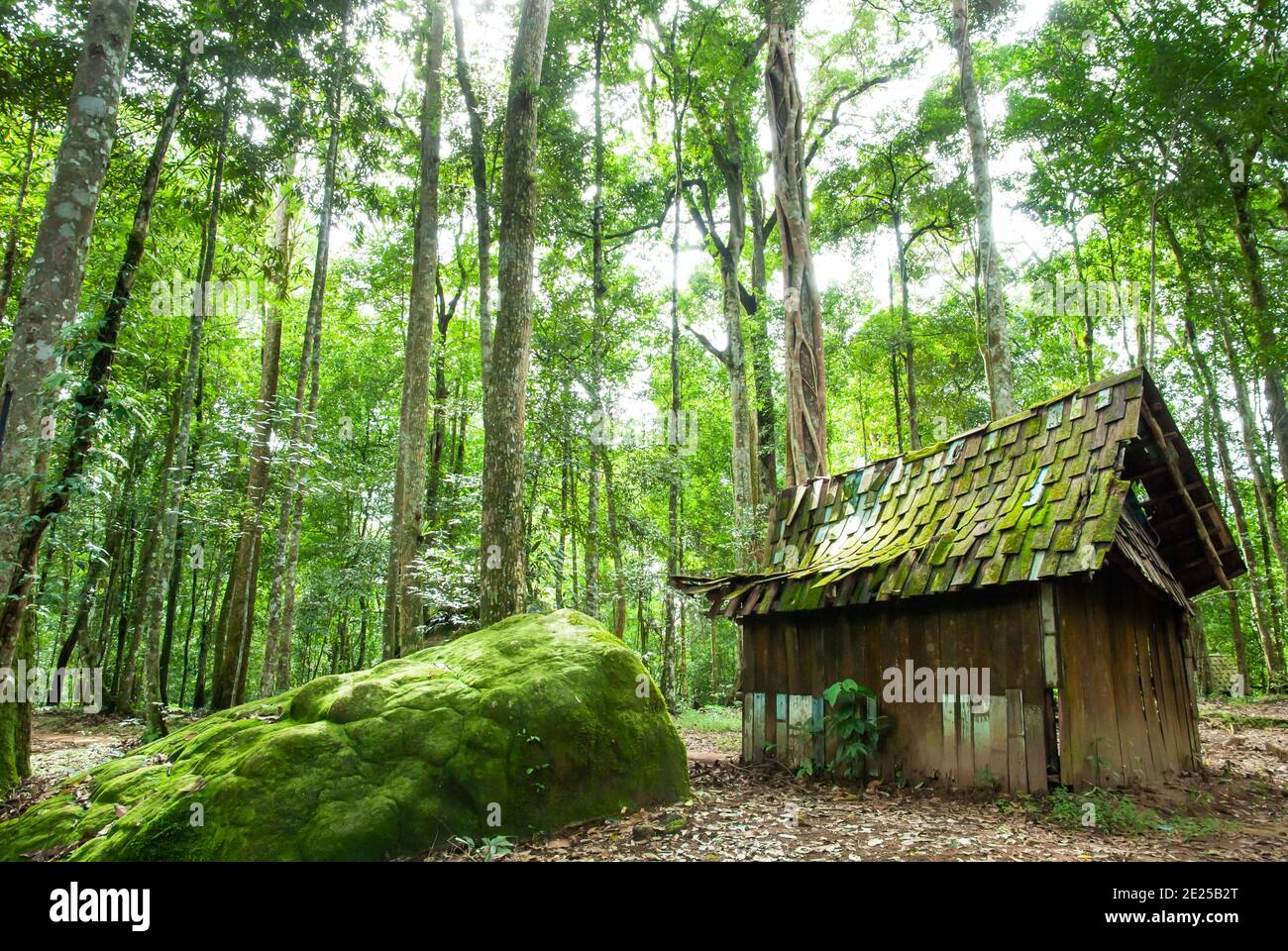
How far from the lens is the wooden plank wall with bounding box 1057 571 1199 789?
679 cm

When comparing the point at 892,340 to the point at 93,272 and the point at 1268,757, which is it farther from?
the point at 93,272

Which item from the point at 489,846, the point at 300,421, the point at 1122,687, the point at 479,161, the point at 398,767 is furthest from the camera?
the point at 479,161

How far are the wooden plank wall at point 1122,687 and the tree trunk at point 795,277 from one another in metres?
5.73

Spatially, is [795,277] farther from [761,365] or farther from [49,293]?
[49,293]

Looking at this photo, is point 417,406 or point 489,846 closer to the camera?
point 489,846

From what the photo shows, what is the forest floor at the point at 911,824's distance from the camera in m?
5.08

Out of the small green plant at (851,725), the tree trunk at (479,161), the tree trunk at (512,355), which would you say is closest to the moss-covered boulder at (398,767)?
the tree trunk at (512,355)

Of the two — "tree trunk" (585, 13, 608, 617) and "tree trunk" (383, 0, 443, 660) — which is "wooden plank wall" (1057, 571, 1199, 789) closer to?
"tree trunk" (585, 13, 608, 617)

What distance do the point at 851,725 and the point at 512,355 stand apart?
260 inches

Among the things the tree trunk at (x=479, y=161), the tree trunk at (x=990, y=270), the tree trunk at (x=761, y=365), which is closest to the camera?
the tree trunk at (x=990, y=270)

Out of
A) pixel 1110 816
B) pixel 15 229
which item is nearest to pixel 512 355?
pixel 1110 816

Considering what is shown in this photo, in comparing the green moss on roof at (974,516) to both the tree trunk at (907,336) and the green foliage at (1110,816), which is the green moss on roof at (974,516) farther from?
the tree trunk at (907,336)

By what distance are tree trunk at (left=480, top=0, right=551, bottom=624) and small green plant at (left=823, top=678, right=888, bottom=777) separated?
14.0 feet

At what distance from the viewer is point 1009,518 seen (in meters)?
7.41
